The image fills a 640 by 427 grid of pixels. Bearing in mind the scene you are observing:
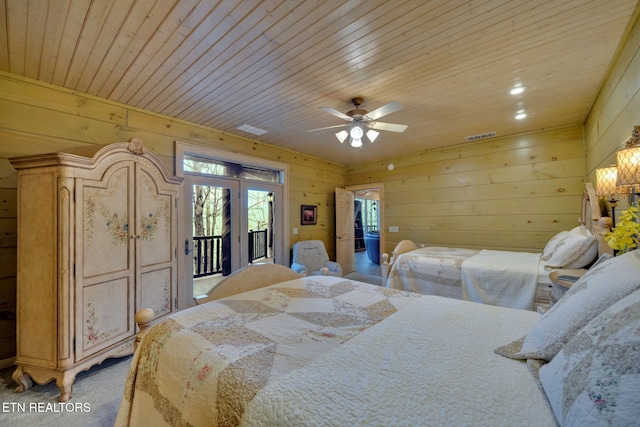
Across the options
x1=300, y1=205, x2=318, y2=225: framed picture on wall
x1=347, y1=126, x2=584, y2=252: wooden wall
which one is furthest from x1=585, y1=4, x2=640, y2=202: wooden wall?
x1=300, y1=205, x2=318, y2=225: framed picture on wall

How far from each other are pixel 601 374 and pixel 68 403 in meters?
2.93

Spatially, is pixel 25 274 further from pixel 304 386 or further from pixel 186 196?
pixel 304 386

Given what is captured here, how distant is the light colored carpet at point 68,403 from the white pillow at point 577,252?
148 inches

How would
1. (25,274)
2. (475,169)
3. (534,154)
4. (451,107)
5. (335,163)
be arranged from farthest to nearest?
(335,163) → (475,169) → (534,154) → (451,107) → (25,274)

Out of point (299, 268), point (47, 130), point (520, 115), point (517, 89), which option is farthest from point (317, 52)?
point (299, 268)

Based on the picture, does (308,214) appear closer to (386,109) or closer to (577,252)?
(386,109)

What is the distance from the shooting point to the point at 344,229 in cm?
567

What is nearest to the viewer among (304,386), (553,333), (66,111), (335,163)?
(304,386)

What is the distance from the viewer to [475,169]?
4359 mm

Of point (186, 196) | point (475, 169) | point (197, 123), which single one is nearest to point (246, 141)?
point (197, 123)

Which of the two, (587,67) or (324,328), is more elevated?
(587,67)

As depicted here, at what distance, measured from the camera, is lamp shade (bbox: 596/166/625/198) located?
72.4 inches

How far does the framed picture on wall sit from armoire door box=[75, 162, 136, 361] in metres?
2.94

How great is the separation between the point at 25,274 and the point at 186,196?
1.65 m
